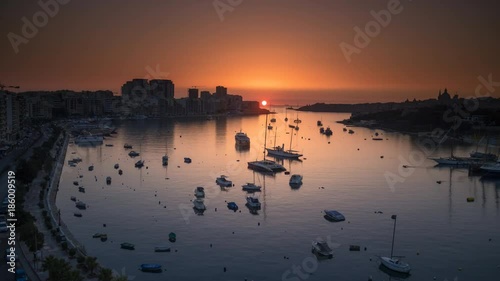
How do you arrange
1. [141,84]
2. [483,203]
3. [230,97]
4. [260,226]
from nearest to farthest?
[260,226], [483,203], [141,84], [230,97]

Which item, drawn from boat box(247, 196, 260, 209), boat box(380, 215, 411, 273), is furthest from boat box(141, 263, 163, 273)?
boat box(247, 196, 260, 209)

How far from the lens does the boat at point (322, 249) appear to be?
10.9 metres

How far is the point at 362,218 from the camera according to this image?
1417 centimetres

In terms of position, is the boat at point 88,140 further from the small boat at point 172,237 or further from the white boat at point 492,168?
the white boat at point 492,168

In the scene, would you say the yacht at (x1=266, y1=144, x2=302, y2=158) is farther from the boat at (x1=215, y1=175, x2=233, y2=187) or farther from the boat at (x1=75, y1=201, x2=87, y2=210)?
the boat at (x1=75, y1=201, x2=87, y2=210)

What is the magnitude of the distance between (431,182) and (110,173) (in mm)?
14339

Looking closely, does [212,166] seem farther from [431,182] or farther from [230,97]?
[230,97]

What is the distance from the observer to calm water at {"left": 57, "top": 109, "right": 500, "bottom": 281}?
10.4 meters

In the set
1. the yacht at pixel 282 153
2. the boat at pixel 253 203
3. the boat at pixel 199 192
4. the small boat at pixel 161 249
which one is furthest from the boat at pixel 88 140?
the small boat at pixel 161 249

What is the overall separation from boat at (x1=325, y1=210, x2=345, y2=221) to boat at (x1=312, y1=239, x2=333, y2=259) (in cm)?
250

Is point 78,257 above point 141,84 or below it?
below

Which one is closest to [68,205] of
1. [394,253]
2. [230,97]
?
[394,253]

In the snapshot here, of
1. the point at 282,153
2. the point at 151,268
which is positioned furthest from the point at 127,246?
the point at 282,153

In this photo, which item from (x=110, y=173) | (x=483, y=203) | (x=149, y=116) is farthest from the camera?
(x=149, y=116)
